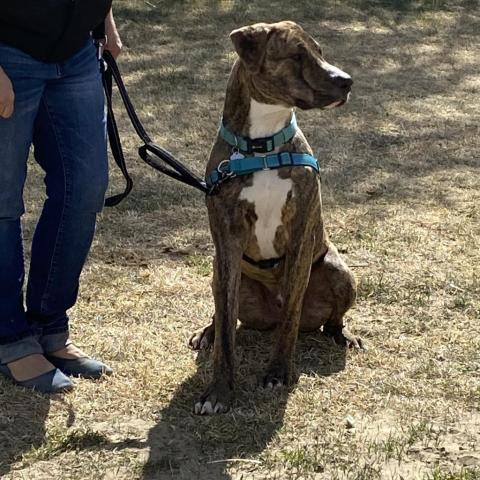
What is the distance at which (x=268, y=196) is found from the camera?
3547 mm

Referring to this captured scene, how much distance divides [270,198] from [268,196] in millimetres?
12

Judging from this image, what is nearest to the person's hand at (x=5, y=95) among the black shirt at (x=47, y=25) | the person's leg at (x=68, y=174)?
the black shirt at (x=47, y=25)

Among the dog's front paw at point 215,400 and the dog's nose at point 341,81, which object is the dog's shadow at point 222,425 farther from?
the dog's nose at point 341,81

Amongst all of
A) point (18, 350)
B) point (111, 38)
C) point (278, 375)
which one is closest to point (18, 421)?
point (18, 350)

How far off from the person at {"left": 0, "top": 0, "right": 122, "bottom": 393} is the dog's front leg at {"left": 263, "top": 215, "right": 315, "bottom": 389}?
0.71m

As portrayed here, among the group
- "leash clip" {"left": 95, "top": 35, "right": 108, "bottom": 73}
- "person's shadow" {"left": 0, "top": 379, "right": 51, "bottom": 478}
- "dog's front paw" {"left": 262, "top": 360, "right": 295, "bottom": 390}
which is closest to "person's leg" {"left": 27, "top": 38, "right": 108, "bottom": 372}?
"leash clip" {"left": 95, "top": 35, "right": 108, "bottom": 73}

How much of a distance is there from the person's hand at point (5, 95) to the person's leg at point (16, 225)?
0.09m

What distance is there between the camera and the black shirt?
314cm

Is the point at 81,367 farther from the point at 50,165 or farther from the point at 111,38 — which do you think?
the point at 111,38

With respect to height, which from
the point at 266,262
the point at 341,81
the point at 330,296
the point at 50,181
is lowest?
the point at 330,296

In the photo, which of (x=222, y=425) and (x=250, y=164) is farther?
(x=250, y=164)

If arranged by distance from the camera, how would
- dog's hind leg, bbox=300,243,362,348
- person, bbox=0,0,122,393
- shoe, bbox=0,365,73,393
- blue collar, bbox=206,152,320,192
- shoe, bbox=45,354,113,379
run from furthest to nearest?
1. dog's hind leg, bbox=300,243,362,348
2. shoe, bbox=45,354,113,379
3. shoe, bbox=0,365,73,393
4. blue collar, bbox=206,152,320,192
5. person, bbox=0,0,122,393

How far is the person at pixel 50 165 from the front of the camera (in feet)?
10.5

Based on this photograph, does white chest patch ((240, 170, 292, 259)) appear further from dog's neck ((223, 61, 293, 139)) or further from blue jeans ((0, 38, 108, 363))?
blue jeans ((0, 38, 108, 363))
